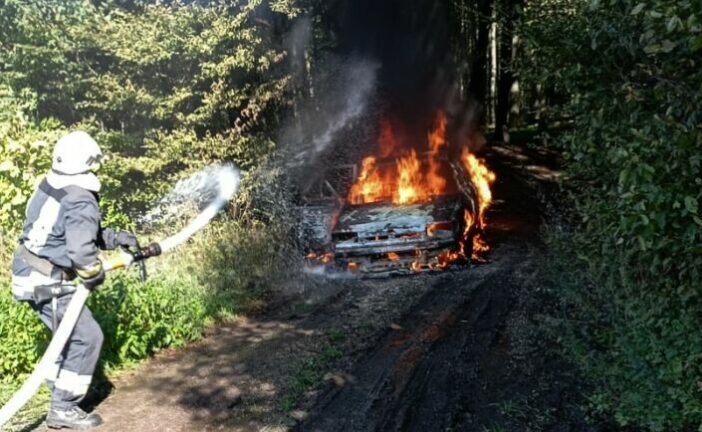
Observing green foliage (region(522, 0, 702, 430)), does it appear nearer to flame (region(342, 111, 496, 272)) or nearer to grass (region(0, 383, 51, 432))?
grass (region(0, 383, 51, 432))

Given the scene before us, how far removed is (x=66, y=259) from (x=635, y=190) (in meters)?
3.98

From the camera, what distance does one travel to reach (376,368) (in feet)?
18.8

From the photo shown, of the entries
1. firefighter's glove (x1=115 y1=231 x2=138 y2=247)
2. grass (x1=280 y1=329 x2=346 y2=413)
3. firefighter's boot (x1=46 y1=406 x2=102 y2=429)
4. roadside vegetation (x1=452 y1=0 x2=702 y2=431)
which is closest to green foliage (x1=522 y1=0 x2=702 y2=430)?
roadside vegetation (x1=452 y1=0 x2=702 y2=431)

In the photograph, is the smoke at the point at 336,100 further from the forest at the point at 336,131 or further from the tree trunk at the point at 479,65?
the tree trunk at the point at 479,65

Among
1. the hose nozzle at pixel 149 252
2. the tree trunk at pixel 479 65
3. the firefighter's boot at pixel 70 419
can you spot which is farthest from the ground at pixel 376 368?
the tree trunk at pixel 479 65

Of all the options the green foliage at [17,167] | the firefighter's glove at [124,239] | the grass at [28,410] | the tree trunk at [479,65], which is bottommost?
the grass at [28,410]

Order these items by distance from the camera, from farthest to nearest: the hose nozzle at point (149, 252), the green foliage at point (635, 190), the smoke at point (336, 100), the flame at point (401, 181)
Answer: the smoke at point (336, 100)
the flame at point (401, 181)
the hose nozzle at point (149, 252)
the green foliage at point (635, 190)

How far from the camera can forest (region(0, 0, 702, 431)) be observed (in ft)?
11.5

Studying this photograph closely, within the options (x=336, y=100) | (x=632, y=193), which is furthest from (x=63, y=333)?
(x=336, y=100)

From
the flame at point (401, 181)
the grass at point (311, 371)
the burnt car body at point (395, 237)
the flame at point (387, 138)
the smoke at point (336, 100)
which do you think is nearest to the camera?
the grass at point (311, 371)

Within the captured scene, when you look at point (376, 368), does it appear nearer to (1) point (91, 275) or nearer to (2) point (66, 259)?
(1) point (91, 275)

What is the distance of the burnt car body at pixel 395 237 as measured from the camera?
30.1 ft

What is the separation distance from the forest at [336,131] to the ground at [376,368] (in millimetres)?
256

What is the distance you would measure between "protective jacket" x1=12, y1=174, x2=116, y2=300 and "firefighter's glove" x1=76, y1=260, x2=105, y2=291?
39 millimetres
